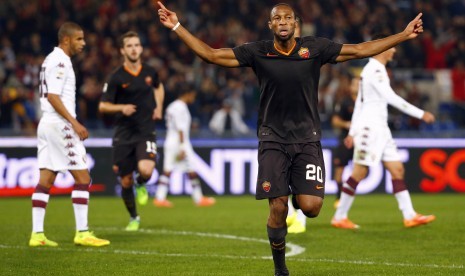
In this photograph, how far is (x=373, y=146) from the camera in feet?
42.0

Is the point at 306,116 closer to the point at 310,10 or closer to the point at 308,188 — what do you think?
the point at 308,188

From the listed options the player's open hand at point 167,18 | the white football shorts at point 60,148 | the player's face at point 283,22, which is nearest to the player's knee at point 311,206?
the player's face at point 283,22

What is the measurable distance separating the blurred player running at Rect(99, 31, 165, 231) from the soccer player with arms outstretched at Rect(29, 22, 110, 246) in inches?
63.1

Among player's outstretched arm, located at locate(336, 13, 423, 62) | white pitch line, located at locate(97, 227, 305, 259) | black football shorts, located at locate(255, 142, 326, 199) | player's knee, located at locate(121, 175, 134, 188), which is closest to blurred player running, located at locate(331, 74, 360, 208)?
white pitch line, located at locate(97, 227, 305, 259)

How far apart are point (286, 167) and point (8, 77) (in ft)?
48.7

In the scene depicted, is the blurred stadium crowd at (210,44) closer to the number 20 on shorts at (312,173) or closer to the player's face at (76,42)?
the player's face at (76,42)

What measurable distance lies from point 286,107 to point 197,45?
976 mm

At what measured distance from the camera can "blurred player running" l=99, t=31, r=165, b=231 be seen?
41.7ft

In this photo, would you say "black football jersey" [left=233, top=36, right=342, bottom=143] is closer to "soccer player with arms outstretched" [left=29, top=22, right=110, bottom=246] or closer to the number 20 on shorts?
the number 20 on shorts

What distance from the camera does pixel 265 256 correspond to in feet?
33.1

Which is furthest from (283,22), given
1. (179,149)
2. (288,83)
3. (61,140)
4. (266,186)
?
(179,149)

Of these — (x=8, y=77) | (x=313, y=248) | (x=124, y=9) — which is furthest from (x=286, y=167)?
(x=124, y=9)

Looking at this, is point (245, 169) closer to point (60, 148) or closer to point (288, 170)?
point (60, 148)

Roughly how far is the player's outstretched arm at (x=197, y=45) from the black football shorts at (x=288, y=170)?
2.68ft
